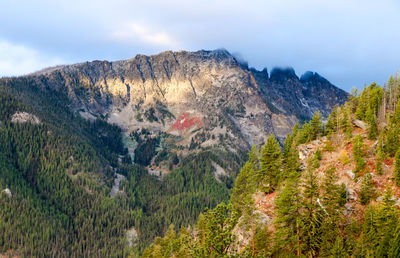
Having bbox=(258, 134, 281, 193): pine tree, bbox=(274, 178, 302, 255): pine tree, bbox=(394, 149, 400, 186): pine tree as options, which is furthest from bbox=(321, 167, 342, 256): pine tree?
bbox=(258, 134, 281, 193): pine tree

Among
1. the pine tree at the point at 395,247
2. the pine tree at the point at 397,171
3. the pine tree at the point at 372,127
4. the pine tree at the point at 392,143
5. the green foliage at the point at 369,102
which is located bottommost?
the pine tree at the point at 395,247

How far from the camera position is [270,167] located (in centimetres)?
6212

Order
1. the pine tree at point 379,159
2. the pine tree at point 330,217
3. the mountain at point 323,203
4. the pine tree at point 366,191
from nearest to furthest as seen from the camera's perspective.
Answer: the mountain at point 323,203 < the pine tree at point 330,217 < the pine tree at point 366,191 < the pine tree at point 379,159

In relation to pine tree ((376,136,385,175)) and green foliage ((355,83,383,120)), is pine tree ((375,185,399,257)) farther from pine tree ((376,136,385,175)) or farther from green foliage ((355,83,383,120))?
green foliage ((355,83,383,120))

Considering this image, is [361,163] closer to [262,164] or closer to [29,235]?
[262,164]

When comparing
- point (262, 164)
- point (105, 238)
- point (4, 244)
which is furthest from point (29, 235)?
point (262, 164)

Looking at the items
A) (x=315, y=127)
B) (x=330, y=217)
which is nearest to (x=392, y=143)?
(x=315, y=127)

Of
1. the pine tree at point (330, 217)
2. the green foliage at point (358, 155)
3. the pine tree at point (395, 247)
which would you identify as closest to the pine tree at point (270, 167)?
the green foliage at point (358, 155)

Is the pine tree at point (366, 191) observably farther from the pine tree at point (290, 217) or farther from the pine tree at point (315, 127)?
the pine tree at point (315, 127)

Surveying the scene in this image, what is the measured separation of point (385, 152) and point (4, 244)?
20057 centimetres

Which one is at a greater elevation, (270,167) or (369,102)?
(369,102)

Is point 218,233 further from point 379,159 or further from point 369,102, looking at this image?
point 369,102

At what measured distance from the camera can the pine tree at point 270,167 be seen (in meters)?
60.8

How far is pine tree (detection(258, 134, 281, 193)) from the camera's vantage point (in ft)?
199
